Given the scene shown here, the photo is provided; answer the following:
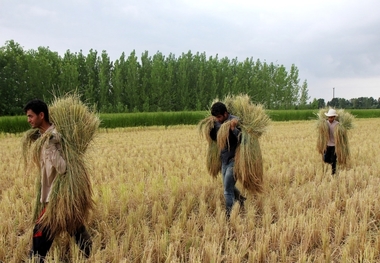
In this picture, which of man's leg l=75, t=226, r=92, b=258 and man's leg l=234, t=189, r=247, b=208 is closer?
man's leg l=75, t=226, r=92, b=258

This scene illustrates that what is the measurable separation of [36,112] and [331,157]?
→ 227 inches

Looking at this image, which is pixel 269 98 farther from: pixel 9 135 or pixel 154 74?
pixel 9 135

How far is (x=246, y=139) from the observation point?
418 cm

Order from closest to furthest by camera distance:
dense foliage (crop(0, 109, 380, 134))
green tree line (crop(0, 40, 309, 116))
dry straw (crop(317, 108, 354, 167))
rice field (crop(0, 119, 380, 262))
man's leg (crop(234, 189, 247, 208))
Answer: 1. rice field (crop(0, 119, 380, 262))
2. man's leg (crop(234, 189, 247, 208))
3. dry straw (crop(317, 108, 354, 167))
4. dense foliage (crop(0, 109, 380, 134))
5. green tree line (crop(0, 40, 309, 116))

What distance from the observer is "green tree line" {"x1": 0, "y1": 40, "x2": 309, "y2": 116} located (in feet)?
98.6

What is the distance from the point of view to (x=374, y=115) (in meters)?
39.3

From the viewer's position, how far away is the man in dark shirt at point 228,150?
4098mm

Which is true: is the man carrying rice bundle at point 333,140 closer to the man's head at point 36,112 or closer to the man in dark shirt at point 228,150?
the man in dark shirt at point 228,150

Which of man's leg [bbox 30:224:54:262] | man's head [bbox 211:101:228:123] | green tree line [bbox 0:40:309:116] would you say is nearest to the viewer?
man's leg [bbox 30:224:54:262]

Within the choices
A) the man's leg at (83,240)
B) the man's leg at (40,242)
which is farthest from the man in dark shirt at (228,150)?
the man's leg at (40,242)

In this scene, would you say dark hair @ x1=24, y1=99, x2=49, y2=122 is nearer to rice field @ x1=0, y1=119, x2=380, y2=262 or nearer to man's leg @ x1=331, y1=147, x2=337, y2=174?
rice field @ x1=0, y1=119, x2=380, y2=262

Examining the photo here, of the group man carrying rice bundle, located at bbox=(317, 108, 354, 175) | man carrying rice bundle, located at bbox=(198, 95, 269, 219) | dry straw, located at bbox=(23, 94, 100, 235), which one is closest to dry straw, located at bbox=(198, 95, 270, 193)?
man carrying rice bundle, located at bbox=(198, 95, 269, 219)

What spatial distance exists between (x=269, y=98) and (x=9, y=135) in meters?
33.4

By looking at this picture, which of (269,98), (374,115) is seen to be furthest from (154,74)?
(374,115)
